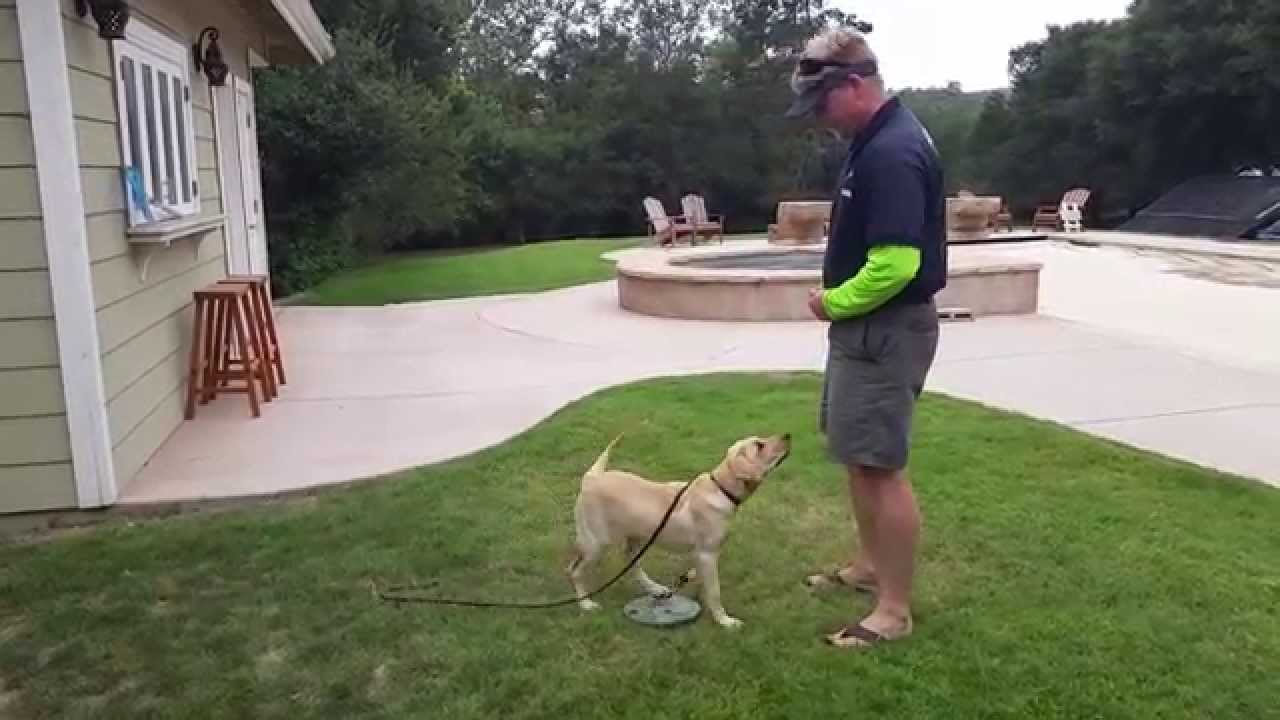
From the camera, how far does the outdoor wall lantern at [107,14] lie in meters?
3.52

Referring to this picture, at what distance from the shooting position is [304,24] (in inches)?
267

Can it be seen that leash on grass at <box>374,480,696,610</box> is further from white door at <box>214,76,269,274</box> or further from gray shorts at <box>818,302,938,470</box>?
white door at <box>214,76,269,274</box>

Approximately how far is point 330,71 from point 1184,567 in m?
10.1

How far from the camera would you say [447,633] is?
259cm

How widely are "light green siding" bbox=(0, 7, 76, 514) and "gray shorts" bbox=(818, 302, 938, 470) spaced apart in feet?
8.01

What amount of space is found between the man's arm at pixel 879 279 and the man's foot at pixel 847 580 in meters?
0.83

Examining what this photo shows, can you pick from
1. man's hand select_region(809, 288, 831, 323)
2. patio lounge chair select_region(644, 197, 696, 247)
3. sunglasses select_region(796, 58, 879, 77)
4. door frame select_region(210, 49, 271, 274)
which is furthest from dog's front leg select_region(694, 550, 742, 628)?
patio lounge chair select_region(644, 197, 696, 247)

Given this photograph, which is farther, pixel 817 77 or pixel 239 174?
pixel 239 174

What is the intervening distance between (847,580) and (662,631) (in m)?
0.55

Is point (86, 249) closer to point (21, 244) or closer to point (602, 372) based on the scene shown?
point (21, 244)

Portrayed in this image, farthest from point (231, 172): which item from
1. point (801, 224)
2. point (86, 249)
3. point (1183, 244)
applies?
point (1183, 244)

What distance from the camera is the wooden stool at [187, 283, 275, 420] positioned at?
4785mm

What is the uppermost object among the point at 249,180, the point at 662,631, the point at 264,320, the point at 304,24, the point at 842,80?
the point at 304,24

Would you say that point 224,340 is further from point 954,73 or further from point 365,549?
point 954,73
